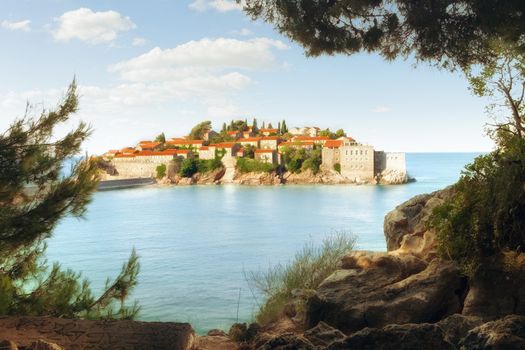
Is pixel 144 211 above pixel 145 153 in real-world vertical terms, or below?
below

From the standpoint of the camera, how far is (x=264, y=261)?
61.1 ft

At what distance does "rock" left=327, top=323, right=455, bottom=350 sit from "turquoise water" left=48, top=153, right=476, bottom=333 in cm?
412

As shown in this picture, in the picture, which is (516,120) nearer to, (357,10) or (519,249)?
(519,249)

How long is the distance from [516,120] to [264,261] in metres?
12.9

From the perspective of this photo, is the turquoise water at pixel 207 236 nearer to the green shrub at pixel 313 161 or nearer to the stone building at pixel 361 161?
the stone building at pixel 361 161

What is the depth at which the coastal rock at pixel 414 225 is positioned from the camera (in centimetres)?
647

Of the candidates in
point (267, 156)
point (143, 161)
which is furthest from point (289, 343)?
point (143, 161)

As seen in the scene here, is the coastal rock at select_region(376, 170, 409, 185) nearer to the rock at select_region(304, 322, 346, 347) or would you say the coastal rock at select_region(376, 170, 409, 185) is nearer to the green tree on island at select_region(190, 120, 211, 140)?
the green tree on island at select_region(190, 120, 211, 140)

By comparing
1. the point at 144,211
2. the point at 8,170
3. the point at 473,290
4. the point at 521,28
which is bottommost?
the point at 144,211

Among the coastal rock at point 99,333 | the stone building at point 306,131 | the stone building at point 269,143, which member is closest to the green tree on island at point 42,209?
the coastal rock at point 99,333

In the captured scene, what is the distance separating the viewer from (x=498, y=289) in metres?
5.23

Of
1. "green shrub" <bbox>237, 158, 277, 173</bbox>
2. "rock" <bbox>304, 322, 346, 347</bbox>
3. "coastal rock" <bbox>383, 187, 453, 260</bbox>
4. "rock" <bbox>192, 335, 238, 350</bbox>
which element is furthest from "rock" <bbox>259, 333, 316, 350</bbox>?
"green shrub" <bbox>237, 158, 277, 173</bbox>

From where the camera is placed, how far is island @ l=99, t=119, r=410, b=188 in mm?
58656

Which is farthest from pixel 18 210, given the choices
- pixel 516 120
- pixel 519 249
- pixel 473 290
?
pixel 516 120
